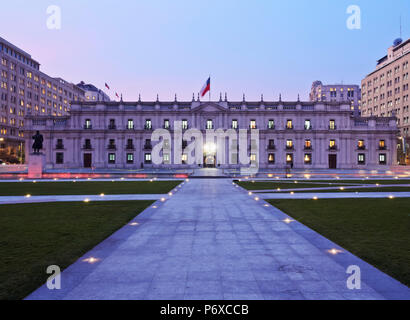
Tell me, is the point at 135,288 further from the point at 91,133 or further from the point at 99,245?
the point at 91,133

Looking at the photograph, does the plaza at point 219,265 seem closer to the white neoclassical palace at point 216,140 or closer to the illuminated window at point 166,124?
the white neoclassical palace at point 216,140

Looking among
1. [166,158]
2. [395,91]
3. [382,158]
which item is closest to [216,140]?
[166,158]

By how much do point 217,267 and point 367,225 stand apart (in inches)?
232

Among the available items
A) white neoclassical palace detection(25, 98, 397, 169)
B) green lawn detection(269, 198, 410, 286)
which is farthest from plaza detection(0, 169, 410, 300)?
white neoclassical palace detection(25, 98, 397, 169)

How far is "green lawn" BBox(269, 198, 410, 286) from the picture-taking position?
5688mm

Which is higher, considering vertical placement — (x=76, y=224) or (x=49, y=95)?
(x=49, y=95)

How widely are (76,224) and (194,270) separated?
5.36 meters

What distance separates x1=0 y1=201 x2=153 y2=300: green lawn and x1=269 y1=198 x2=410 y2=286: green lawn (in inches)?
242

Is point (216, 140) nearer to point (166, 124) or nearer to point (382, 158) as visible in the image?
point (166, 124)

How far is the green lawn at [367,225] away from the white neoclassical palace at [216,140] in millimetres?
47290

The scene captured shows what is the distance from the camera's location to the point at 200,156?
6028 cm

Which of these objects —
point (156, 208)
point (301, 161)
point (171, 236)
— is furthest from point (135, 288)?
point (301, 161)

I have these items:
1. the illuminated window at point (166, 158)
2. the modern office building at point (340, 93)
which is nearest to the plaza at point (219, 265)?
the illuminated window at point (166, 158)

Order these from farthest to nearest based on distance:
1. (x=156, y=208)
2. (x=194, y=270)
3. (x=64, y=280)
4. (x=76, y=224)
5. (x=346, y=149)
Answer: (x=346, y=149)
(x=156, y=208)
(x=76, y=224)
(x=194, y=270)
(x=64, y=280)
